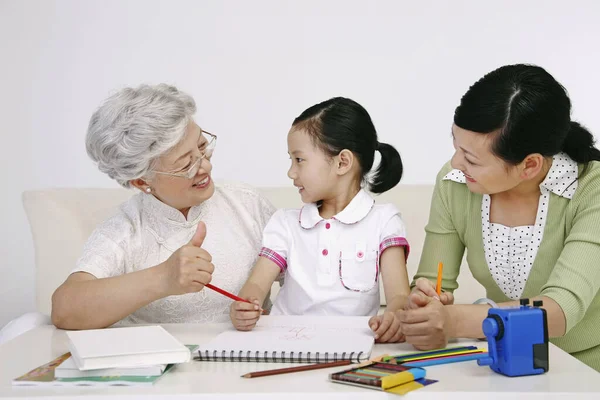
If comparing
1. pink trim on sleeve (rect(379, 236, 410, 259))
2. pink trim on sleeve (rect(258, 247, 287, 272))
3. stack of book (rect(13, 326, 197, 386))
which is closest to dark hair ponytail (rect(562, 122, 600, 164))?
pink trim on sleeve (rect(379, 236, 410, 259))

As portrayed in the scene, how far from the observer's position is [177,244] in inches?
72.4

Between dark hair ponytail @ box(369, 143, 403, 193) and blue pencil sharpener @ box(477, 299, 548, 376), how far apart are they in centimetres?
72

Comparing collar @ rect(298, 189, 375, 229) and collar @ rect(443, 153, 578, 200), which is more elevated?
collar @ rect(443, 153, 578, 200)

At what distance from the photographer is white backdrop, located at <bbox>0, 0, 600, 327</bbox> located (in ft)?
10.3

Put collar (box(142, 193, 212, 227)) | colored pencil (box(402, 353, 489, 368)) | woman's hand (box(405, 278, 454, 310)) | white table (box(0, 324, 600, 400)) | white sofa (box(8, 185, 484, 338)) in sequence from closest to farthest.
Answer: white table (box(0, 324, 600, 400)), colored pencil (box(402, 353, 489, 368)), woman's hand (box(405, 278, 454, 310)), collar (box(142, 193, 212, 227)), white sofa (box(8, 185, 484, 338))

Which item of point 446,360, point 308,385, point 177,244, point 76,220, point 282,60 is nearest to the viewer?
point 308,385

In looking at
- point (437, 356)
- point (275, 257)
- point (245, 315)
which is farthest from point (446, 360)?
point (275, 257)

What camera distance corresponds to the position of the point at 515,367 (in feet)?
3.83

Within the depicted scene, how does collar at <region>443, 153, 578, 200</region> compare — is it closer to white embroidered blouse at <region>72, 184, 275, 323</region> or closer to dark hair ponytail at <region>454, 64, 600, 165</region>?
dark hair ponytail at <region>454, 64, 600, 165</region>

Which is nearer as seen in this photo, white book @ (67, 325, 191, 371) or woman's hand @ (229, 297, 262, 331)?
white book @ (67, 325, 191, 371)

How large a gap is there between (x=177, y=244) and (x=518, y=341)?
911mm

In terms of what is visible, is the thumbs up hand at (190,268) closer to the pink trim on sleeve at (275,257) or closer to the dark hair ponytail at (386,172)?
the pink trim on sleeve at (275,257)

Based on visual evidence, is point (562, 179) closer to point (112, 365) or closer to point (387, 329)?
point (387, 329)

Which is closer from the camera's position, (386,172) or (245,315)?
(245,315)
